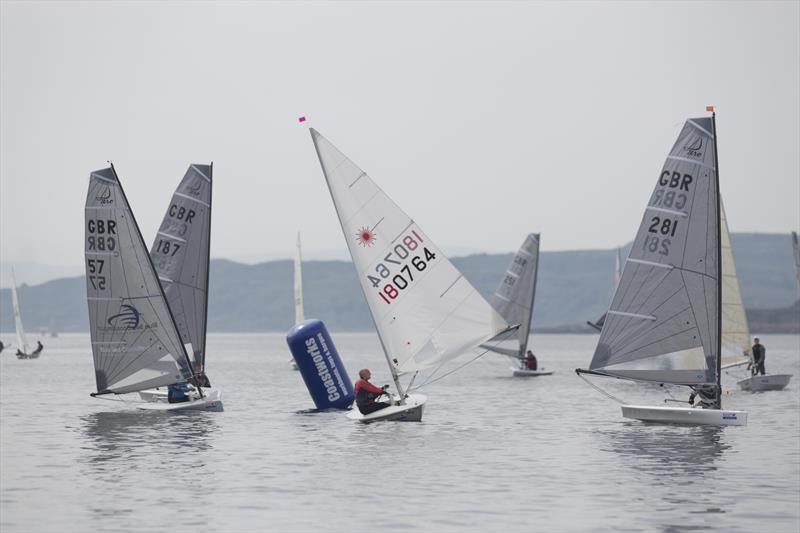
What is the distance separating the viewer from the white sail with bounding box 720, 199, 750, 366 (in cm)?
5000

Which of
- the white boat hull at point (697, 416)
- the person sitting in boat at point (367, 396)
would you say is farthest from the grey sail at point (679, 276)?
the person sitting in boat at point (367, 396)

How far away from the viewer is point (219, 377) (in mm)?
81875

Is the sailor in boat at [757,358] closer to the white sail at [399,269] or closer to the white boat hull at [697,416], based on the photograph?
the white boat hull at [697,416]

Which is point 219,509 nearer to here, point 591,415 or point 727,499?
point 727,499

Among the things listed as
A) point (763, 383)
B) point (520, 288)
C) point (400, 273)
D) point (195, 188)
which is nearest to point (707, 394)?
point (400, 273)

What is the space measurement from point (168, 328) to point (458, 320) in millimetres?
10878

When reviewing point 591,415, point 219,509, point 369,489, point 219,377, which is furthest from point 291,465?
point 219,377

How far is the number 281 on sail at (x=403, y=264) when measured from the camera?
31625mm

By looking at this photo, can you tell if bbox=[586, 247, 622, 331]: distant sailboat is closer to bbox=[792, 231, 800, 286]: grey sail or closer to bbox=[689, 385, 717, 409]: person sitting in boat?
bbox=[689, 385, 717, 409]: person sitting in boat

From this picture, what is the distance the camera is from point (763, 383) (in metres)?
54.4

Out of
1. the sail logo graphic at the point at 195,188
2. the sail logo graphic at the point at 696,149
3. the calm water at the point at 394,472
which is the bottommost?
the calm water at the point at 394,472

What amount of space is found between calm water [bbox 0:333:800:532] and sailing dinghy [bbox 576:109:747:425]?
1678mm

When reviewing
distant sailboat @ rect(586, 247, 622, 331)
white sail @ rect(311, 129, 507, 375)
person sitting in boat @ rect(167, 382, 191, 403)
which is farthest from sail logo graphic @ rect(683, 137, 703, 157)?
person sitting in boat @ rect(167, 382, 191, 403)

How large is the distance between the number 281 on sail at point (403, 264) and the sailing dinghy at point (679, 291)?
216 inches
